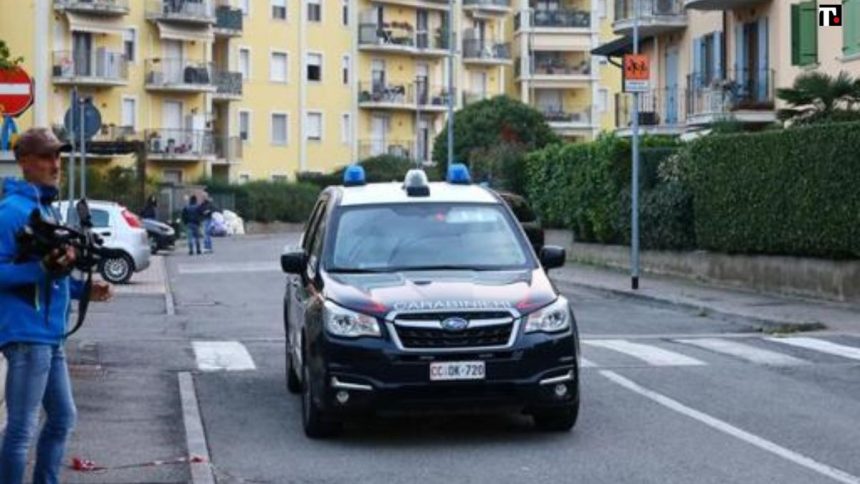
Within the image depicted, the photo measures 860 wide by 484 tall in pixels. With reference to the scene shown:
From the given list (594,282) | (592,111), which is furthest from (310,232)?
(592,111)

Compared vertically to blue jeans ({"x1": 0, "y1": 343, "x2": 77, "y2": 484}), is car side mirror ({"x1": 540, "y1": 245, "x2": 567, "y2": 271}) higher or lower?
higher

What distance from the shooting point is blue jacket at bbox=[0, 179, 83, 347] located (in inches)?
325

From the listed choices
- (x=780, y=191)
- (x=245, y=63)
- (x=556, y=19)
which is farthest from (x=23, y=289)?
(x=556, y=19)

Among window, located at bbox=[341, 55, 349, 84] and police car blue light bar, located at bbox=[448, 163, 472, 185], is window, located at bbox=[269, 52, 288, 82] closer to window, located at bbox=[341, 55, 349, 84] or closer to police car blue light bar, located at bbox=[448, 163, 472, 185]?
window, located at bbox=[341, 55, 349, 84]

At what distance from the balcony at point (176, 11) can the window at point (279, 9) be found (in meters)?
7.45

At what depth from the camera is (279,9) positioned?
7931cm

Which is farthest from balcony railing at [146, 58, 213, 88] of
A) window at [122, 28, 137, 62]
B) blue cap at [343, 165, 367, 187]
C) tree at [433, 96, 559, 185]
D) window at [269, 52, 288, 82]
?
blue cap at [343, 165, 367, 187]

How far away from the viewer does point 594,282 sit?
111 ft

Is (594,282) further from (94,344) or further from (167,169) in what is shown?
(167,169)

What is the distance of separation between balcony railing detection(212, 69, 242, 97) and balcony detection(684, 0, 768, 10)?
35.0 m

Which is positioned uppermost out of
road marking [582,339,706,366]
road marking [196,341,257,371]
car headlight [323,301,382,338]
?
car headlight [323,301,382,338]

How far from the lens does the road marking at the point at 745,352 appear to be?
17828 millimetres

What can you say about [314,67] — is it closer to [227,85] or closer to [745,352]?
[227,85]

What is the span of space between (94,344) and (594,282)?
15877mm
